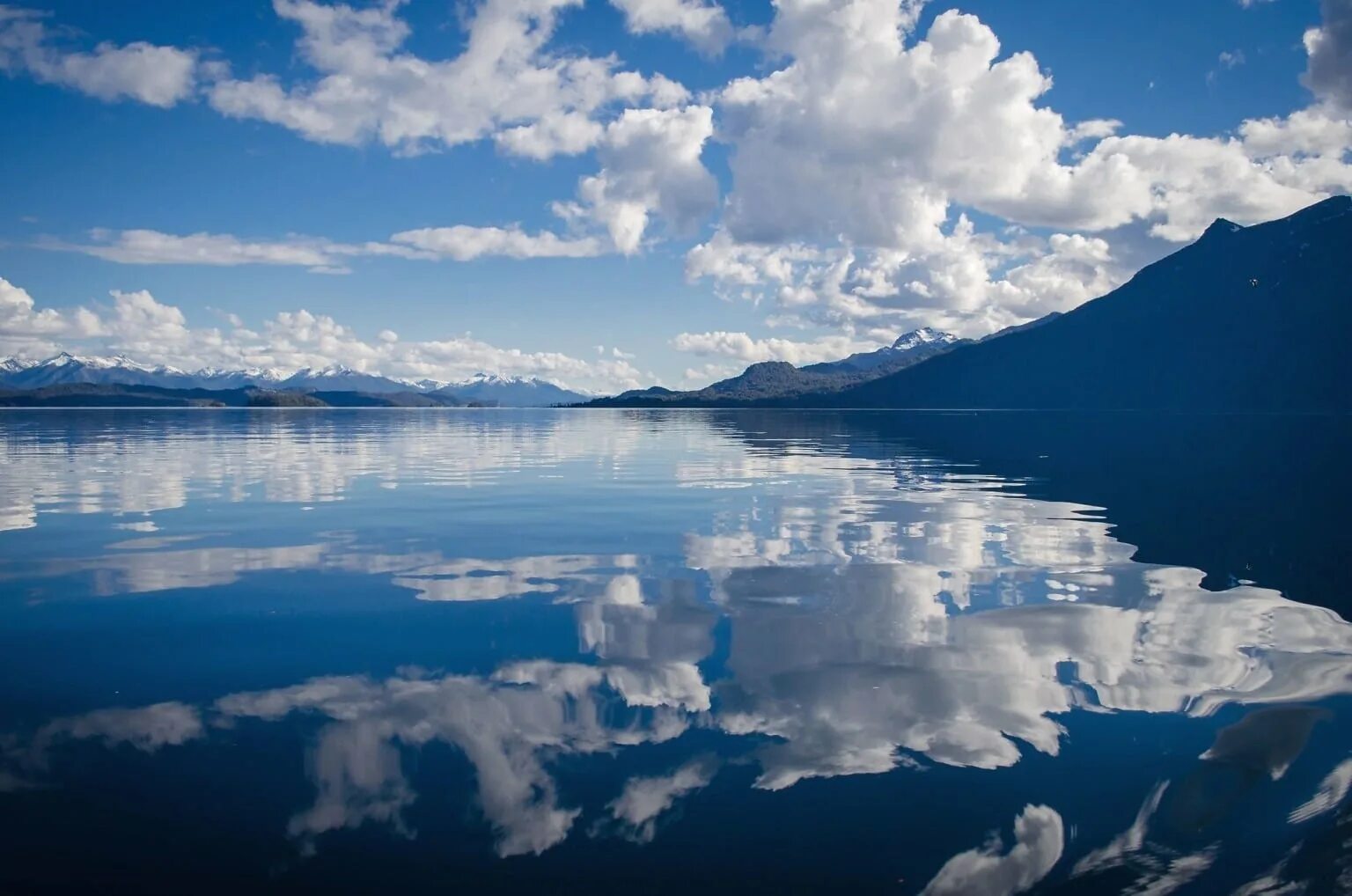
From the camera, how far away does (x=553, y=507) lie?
4325 cm

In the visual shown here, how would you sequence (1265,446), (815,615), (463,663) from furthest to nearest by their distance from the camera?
(1265,446)
(815,615)
(463,663)

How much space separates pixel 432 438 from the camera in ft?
402

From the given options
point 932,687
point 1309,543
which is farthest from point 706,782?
point 1309,543

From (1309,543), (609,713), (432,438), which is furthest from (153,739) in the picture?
(432,438)

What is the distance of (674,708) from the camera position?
51.9 ft

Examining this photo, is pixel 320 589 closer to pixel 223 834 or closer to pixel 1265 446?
pixel 223 834

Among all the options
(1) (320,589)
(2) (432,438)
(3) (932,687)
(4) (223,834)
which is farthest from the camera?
(2) (432,438)

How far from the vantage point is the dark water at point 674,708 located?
35.7 feet

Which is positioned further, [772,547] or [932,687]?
[772,547]

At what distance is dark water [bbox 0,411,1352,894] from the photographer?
35.7 ft

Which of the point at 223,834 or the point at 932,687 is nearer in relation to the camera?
the point at 223,834

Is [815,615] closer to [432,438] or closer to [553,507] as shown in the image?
[553,507]

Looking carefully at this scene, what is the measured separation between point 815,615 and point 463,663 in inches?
Answer: 360

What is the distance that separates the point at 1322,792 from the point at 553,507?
113 feet
